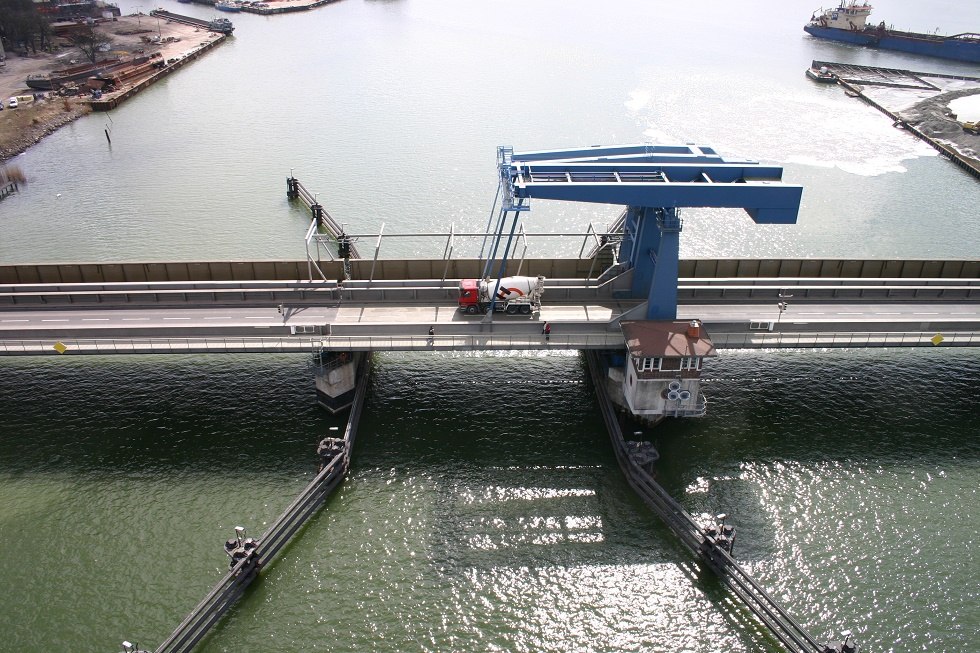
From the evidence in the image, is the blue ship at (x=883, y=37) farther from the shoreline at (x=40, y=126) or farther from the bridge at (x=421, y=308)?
the shoreline at (x=40, y=126)

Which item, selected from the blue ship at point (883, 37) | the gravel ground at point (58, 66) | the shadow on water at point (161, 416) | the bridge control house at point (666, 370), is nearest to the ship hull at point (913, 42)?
the blue ship at point (883, 37)

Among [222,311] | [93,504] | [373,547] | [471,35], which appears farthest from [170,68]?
[373,547]

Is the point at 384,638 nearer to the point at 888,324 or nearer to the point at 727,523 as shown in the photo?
the point at 727,523

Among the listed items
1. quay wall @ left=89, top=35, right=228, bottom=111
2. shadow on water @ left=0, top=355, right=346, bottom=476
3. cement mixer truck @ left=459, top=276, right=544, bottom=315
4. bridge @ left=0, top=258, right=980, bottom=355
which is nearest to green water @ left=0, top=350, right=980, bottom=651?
shadow on water @ left=0, top=355, right=346, bottom=476

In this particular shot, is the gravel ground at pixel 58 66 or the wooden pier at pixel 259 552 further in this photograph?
the gravel ground at pixel 58 66

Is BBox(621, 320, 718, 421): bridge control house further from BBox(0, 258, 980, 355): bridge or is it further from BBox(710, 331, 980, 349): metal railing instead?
BBox(710, 331, 980, 349): metal railing

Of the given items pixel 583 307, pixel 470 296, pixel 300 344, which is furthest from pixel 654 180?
pixel 300 344

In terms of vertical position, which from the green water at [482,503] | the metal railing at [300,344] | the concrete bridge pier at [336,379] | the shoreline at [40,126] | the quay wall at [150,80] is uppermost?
the quay wall at [150,80]

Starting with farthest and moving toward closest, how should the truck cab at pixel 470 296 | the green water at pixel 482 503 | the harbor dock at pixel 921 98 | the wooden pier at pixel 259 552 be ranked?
the harbor dock at pixel 921 98 → the truck cab at pixel 470 296 → the green water at pixel 482 503 → the wooden pier at pixel 259 552
